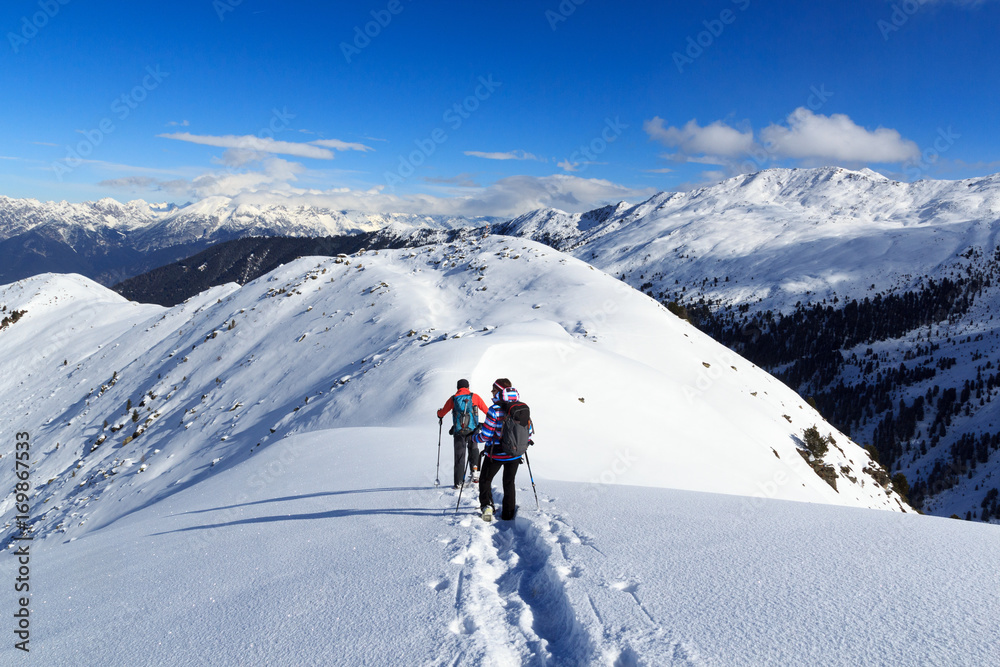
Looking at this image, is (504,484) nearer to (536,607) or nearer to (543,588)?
(543,588)

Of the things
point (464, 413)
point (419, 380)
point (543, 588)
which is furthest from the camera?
point (419, 380)

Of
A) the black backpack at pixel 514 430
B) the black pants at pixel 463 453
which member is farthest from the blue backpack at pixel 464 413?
the black backpack at pixel 514 430

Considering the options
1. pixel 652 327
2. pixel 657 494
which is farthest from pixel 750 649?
pixel 652 327

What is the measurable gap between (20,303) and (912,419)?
9167 inches

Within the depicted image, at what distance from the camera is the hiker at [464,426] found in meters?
10.2

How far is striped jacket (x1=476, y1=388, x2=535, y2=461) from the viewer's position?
8.52m

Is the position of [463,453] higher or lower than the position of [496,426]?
lower

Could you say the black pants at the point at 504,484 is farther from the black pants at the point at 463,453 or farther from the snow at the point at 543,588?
the black pants at the point at 463,453

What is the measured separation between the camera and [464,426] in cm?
1046

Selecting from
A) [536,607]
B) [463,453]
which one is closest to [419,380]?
[463,453]

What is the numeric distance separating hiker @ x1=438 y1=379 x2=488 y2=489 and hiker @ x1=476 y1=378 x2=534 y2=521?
1453 millimetres

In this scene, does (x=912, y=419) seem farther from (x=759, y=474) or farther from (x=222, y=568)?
(x=222, y=568)

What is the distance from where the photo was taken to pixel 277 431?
22922mm

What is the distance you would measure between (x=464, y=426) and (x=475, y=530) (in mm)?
2785
